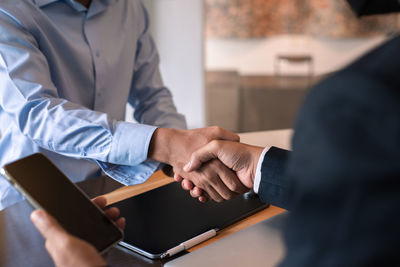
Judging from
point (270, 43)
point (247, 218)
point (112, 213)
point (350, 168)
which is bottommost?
point (270, 43)

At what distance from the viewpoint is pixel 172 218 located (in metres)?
0.75

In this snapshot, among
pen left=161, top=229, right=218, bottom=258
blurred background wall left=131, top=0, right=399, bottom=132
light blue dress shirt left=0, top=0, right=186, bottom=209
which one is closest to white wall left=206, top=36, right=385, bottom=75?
blurred background wall left=131, top=0, right=399, bottom=132

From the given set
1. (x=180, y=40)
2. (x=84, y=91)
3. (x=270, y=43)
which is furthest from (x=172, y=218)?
(x=270, y=43)

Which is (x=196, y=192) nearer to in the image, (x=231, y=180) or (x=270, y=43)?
(x=231, y=180)

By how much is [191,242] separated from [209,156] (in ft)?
1.08

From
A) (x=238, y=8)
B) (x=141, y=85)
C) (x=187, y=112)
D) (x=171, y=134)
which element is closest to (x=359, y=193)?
(x=171, y=134)

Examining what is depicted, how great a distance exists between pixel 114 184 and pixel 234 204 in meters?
0.31

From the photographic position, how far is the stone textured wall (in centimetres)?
683

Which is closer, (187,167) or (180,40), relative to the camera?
(187,167)

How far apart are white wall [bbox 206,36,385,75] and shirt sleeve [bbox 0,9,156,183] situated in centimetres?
668

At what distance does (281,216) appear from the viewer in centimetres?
78

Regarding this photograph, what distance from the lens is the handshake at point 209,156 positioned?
951 mm

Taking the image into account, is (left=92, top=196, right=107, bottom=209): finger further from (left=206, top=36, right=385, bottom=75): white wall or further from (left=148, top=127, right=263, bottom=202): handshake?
(left=206, top=36, right=385, bottom=75): white wall

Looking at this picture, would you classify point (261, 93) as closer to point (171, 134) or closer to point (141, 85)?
point (141, 85)
